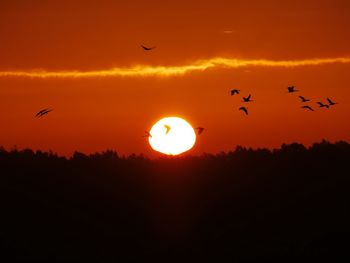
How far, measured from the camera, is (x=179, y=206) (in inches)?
2264

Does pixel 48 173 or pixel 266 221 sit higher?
pixel 48 173

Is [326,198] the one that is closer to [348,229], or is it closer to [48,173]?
[348,229]

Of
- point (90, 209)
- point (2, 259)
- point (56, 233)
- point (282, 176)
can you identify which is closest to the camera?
point (2, 259)

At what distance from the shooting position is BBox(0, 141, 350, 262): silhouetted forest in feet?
168

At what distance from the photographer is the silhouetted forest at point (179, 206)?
51.2 meters

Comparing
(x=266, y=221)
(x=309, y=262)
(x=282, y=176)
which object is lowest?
(x=309, y=262)

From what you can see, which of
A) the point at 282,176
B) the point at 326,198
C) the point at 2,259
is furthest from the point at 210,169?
the point at 2,259

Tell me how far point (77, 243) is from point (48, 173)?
352 inches

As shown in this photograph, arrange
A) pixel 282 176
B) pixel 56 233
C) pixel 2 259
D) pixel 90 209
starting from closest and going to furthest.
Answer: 1. pixel 2 259
2. pixel 56 233
3. pixel 90 209
4. pixel 282 176

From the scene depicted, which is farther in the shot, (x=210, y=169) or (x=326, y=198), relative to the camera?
(x=210, y=169)

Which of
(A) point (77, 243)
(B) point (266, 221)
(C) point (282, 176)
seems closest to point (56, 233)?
(A) point (77, 243)

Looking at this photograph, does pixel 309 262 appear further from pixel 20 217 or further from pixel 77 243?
pixel 20 217

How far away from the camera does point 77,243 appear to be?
5162 cm

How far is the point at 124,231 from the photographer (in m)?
54.4
